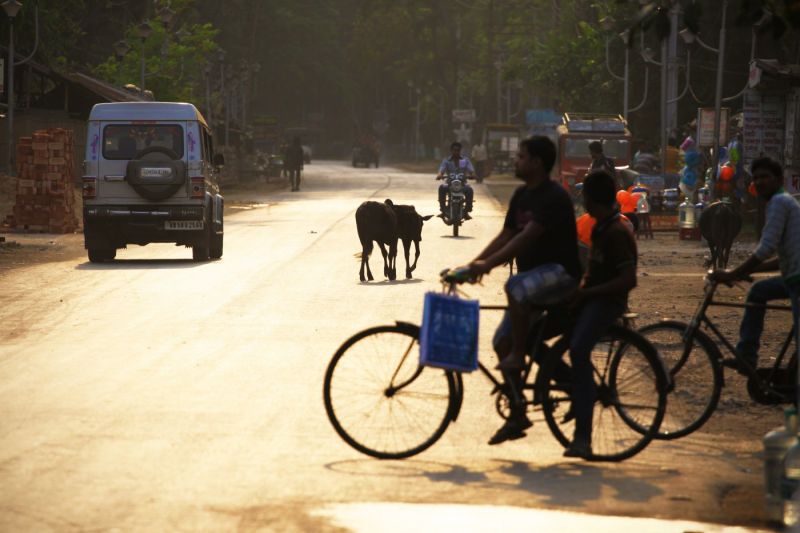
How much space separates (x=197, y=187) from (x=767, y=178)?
14.8 meters

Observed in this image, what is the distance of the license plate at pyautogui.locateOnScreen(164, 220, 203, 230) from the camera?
75.2ft

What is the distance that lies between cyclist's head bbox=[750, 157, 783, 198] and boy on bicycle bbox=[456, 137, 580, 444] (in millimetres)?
1664

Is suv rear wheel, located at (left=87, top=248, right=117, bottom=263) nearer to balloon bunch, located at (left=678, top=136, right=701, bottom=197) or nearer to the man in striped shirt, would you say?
balloon bunch, located at (left=678, top=136, right=701, bottom=197)

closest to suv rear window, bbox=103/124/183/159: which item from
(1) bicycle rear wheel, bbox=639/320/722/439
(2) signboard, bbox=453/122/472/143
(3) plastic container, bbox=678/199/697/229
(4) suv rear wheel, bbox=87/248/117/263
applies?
(4) suv rear wheel, bbox=87/248/117/263

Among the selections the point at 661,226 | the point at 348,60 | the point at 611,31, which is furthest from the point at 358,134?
the point at 661,226

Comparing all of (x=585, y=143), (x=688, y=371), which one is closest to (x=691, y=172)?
(x=585, y=143)

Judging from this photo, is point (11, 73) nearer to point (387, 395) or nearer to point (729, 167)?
point (729, 167)

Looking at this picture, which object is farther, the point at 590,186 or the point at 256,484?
the point at 590,186

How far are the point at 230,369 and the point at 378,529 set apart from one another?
527 cm

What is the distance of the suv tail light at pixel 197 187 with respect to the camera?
2309 cm

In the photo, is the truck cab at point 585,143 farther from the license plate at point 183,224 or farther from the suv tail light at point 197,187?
the license plate at point 183,224

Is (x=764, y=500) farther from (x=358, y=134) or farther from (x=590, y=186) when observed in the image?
(x=358, y=134)

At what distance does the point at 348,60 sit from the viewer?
13062 cm

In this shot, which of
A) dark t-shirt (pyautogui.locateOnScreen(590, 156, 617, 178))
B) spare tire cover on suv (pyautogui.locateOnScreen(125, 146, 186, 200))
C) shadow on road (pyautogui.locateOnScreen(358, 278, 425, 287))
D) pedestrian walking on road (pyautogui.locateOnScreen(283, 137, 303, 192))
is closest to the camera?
shadow on road (pyautogui.locateOnScreen(358, 278, 425, 287))
